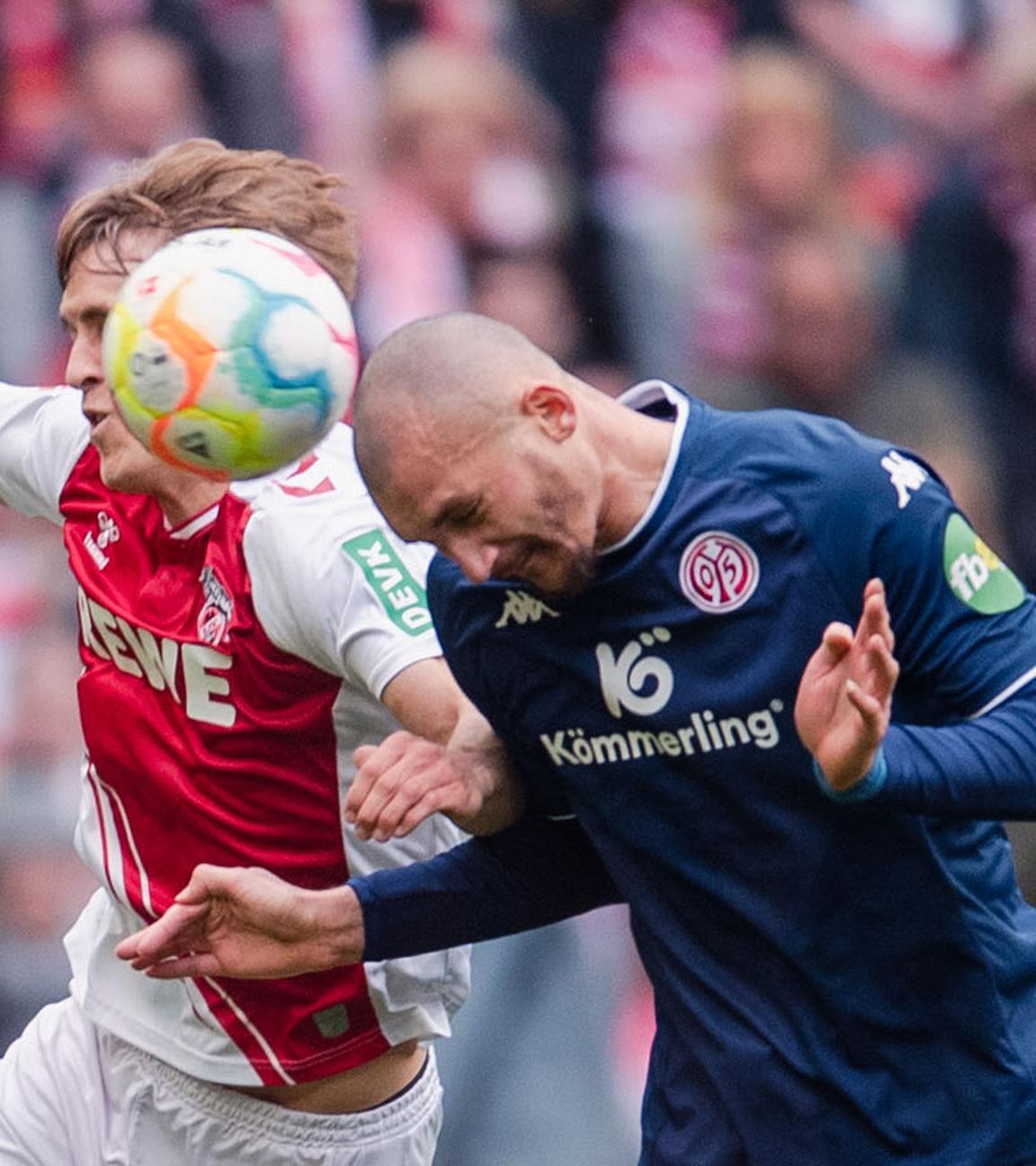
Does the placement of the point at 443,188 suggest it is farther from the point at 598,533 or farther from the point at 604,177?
the point at 598,533

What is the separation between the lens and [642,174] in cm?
921

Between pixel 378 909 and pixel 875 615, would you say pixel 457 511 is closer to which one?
pixel 875 615

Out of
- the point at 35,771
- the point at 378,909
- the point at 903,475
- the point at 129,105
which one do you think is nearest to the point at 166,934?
the point at 378,909

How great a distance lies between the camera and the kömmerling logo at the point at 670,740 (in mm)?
3773

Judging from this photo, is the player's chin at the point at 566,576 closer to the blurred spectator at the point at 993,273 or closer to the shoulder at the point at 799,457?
the shoulder at the point at 799,457

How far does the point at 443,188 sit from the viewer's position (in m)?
8.95

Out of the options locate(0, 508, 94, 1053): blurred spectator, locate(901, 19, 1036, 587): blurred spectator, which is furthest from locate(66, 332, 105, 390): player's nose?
locate(901, 19, 1036, 587): blurred spectator

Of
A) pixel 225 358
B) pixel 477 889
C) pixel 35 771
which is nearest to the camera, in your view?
pixel 225 358

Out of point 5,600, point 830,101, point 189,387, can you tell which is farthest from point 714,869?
point 830,101

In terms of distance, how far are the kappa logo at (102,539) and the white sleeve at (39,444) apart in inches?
6.4

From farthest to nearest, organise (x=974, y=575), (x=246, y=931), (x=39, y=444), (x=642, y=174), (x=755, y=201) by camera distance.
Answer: (x=642, y=174)
(x=755, y=201)
(x=39, y=444)
(x=246, y=931)
(x=974, y=575)

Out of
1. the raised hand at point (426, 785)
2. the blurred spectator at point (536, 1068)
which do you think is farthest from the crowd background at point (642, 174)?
the raised hand at point (426, 785)

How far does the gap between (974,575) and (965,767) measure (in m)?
0.31

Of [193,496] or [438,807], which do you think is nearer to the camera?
[438,807]
